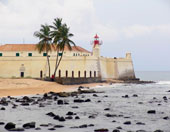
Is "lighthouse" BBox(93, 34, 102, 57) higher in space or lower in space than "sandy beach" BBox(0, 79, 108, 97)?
higher

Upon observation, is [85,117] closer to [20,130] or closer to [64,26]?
[20,130]

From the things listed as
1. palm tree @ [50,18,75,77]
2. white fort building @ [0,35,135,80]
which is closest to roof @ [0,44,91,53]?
white fort building @ [0,35,135,80]

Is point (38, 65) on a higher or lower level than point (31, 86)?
higher

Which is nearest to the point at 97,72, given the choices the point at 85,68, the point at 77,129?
the point at 85,68

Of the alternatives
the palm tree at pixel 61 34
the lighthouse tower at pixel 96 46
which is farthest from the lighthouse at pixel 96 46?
the palm tree at pixel 61 34

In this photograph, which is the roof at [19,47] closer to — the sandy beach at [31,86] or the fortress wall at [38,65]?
the fortress wall at [38,65]

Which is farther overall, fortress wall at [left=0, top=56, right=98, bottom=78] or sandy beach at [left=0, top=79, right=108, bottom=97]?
fortress wall at [left=0, top=56, right=98, bottom=78]

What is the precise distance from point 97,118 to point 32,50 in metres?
50.6

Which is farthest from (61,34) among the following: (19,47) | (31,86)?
(19,47)

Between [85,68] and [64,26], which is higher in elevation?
[64,26]

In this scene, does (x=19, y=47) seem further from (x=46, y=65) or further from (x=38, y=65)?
(x=46, y=65)

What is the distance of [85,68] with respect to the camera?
208 ft

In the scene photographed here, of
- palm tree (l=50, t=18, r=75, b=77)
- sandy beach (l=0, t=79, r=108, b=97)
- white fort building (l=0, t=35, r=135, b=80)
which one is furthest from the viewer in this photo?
white fort building (l=0, t=35, r=135, b=80)

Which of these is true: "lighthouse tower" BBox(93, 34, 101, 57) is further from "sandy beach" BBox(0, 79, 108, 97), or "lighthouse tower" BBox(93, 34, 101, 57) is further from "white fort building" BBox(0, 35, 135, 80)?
"sandy beach" BBox(0, 79, 108, 97)
